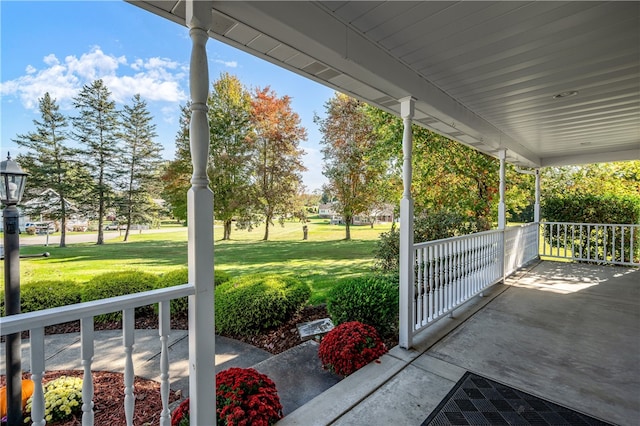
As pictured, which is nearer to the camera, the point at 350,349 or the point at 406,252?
the point at 350,349

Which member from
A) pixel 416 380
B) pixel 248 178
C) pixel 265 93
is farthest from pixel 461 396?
pixel 265 93

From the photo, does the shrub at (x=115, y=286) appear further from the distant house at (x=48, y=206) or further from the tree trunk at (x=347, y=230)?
the tree trunk at (x=347, y=230)

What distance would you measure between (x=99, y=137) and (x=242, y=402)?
10.6 m

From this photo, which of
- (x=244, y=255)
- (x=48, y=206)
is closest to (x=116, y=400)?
(x=48, y=206)

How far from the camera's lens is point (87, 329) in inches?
45.6

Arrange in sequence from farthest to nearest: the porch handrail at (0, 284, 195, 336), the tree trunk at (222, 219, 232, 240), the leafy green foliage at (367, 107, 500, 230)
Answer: the tree trunk at (222, 219, 232, 240) → the leafy green foliage at (367, 107, 500, 230) → the porch handrail at (0, 284, 195, 336)

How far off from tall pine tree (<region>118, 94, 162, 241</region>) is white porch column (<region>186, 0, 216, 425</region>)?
35.0 feet

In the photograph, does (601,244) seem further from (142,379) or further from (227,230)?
(227,230)

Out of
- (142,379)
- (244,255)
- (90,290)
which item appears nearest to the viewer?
(142,379)

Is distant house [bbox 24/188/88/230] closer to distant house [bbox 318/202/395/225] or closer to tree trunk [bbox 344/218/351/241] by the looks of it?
distant house [bbox 318/202/395/225]

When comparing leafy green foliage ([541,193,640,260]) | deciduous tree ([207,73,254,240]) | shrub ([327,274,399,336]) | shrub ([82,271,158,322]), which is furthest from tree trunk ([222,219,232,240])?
leafy green foliage ([541,193,640,260])

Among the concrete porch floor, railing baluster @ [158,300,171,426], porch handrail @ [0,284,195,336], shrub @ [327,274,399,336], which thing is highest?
porch handrail @ [0,284,195,336]

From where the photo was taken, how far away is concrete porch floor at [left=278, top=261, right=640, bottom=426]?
1.97m

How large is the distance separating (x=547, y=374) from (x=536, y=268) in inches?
189
